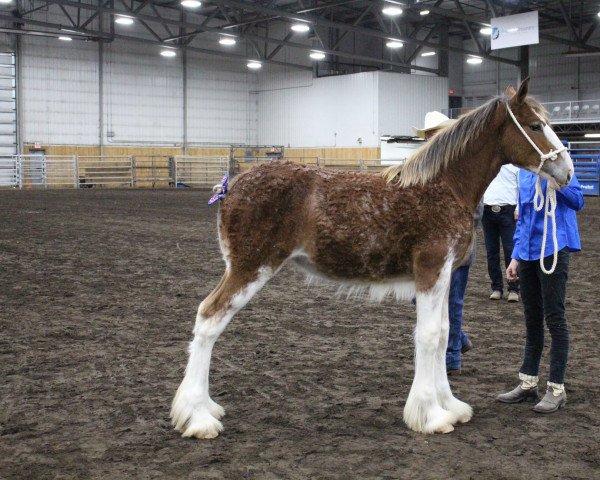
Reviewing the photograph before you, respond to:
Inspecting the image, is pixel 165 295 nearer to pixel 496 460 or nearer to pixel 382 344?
pixel 382 344

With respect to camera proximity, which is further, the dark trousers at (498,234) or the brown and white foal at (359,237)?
the dark trousers at (498,234)

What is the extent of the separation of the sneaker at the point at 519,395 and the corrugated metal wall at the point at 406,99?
33.8 metres

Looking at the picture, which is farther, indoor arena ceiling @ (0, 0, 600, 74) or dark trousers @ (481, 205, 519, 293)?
indoor arena ceiling @ (0, 0, 600, 74)

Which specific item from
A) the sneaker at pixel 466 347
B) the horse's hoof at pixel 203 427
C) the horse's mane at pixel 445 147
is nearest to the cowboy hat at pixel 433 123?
the horse's mane at pixel 445 147

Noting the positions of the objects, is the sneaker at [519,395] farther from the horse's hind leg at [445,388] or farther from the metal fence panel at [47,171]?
the metal fence panel at [47,171]

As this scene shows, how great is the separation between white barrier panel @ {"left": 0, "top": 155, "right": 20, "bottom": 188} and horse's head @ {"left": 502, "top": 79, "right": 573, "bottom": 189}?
106 ft

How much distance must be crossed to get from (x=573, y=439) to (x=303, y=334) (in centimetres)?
282

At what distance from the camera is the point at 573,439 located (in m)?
3.85

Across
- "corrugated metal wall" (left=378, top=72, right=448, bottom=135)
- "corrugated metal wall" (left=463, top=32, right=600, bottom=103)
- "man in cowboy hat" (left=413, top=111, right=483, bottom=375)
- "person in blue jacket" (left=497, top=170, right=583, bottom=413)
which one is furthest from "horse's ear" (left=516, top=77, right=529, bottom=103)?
"corrugated metal wall" (left=463, top=32, right=600, bottom=103)

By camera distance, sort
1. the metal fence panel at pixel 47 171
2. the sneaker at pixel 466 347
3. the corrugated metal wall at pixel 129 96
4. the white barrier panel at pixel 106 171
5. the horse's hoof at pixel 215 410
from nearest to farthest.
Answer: the horse's hoof at pixel 215 410
the sneaker at pixel 466 347
the metal fence panel at pixel 47 171
the white barrier panel at pixel 106 171
the corrugated metal wall at pixel 129 96

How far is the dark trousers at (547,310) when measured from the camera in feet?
14.0

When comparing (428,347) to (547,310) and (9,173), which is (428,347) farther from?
(9,173)

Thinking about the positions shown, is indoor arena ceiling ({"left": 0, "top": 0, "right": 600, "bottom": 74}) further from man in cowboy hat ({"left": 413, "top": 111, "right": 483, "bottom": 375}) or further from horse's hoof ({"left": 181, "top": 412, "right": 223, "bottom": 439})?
horse's hoof ({"left": 181, "top": 412, "right": 223, "bottom": 439})

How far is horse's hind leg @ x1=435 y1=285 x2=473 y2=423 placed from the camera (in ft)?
13.7
